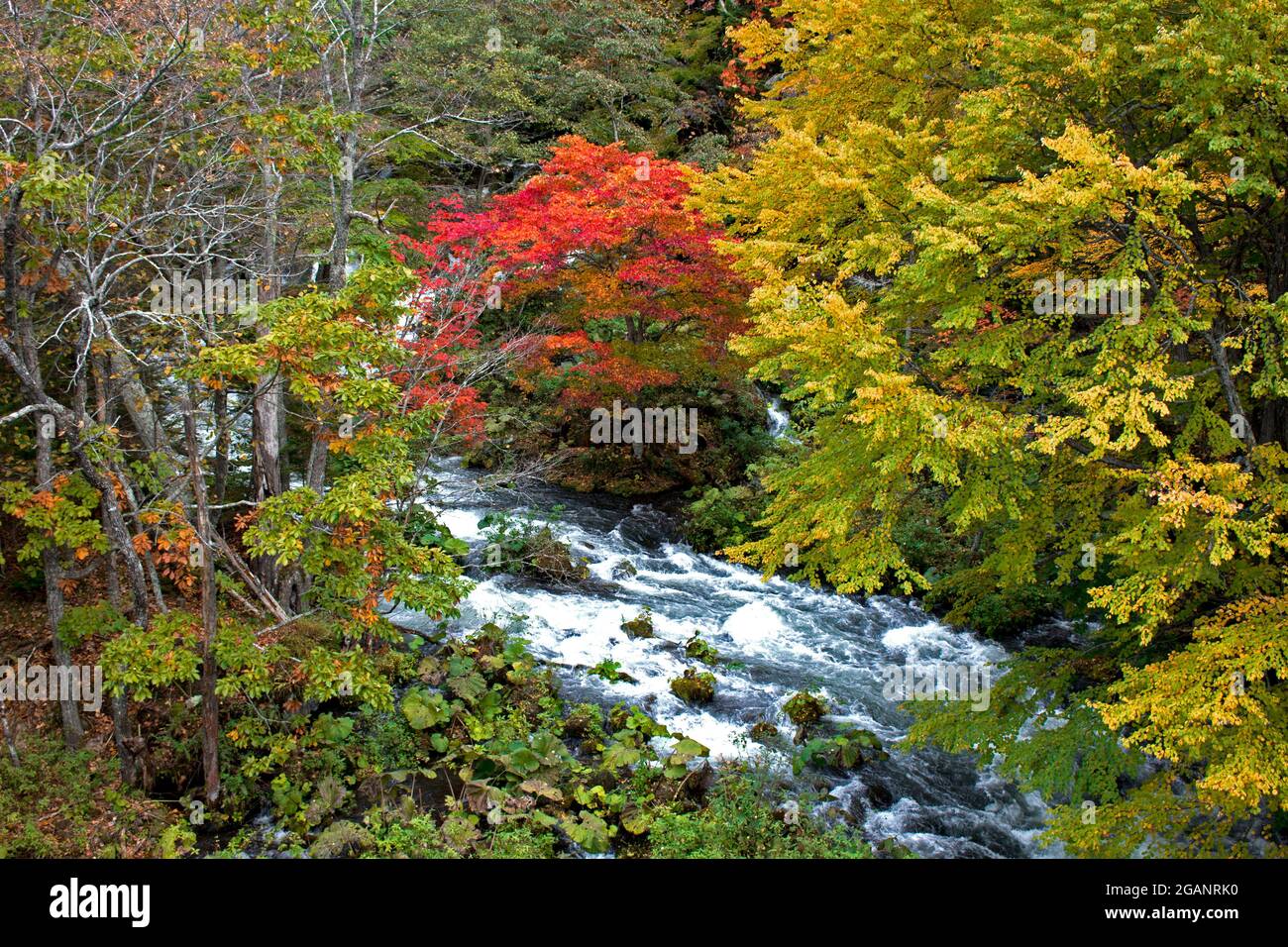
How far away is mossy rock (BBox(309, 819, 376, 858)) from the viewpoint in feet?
23.5

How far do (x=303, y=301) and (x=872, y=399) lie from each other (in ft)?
15.7

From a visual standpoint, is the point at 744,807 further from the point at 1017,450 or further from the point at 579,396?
the point at 579,396

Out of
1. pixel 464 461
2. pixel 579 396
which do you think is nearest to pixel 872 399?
pixel 579 396

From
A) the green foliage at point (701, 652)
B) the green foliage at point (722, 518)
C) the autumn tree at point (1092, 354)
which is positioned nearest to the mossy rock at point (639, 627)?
the green foliage at point (701, 652)

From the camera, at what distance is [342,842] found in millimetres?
7262

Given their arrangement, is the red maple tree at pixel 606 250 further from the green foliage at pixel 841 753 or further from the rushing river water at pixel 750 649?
the green foliage at pixel 841 753

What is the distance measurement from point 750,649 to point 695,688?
1840 millimetres

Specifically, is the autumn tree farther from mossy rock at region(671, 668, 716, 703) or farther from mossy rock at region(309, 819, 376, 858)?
mossy rock at region(309, 819, 376, 858)

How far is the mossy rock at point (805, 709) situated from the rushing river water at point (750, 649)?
0.13 metres

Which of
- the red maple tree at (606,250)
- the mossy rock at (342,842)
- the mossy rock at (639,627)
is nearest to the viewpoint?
the mossy rock at (342,842)

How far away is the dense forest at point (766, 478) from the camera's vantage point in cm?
609

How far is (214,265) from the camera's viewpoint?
11.1 m

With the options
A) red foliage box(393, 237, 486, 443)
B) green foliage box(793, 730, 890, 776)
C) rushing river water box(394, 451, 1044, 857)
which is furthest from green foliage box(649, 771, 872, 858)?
red foliage box(393, 237, 486, 443)

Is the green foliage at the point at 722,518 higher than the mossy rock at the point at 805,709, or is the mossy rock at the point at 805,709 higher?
the green foliage at the point at 722,518
